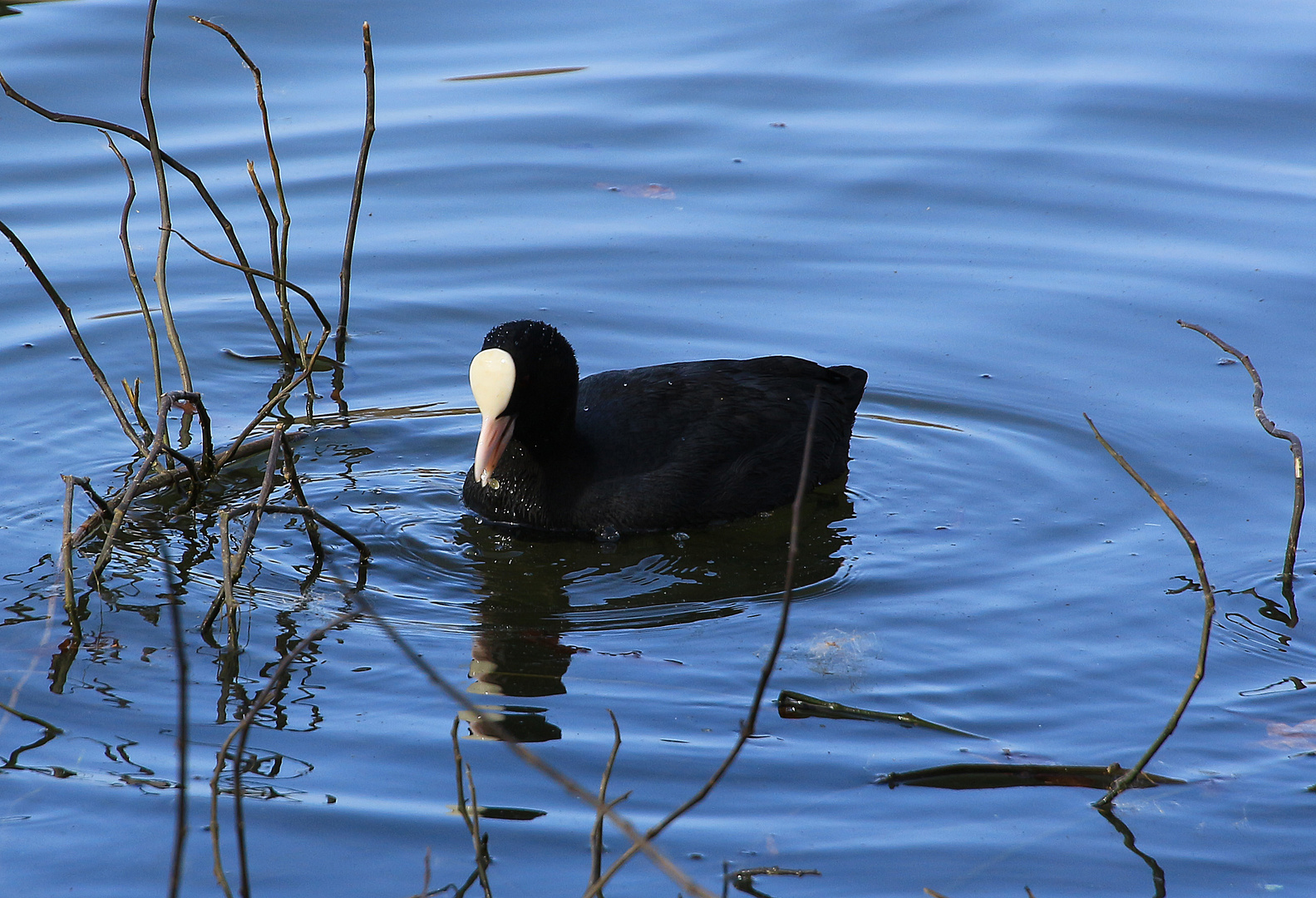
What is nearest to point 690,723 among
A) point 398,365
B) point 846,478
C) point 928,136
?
point 846,478

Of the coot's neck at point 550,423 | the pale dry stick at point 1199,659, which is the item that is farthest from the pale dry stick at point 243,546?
the pale dry stick at point 1199,659

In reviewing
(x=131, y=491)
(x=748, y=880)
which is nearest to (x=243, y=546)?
(x=131, y=491)

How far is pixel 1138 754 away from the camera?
12.6 feet

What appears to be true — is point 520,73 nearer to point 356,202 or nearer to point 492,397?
point 356,202

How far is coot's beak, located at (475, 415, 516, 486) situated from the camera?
488 centimetres

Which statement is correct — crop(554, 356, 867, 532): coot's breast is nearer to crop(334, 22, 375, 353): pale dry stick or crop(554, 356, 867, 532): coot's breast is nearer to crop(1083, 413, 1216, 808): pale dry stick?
crop(334, 22, 375, 353): pale dry stick

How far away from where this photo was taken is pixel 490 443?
16.1 feet

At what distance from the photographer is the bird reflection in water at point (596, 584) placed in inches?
167

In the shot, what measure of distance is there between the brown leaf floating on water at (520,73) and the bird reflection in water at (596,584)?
521cm

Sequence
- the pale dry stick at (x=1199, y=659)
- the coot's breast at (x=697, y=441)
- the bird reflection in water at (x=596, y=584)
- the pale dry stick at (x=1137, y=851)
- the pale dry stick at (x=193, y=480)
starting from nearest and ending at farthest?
the pale dry stick at (x=1199, y=659) → the pale dry stick at (x=1137, y=851) → the bird reflection in water at (x=596, y=584) → the pale dry stick at (x=193, y=480) → the coot's breast at (x=697, y=441)

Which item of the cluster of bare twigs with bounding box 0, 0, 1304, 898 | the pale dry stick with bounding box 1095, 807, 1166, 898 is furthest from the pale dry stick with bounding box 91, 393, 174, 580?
the pale dry stick with bounding box 1095, 807, 1166, 898

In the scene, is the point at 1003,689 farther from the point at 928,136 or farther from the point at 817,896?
the point at 928,136

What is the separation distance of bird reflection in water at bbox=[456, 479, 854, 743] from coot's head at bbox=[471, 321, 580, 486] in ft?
1.11

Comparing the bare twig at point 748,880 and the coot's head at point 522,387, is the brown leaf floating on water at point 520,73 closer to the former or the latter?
the coot's head at point 522,387
